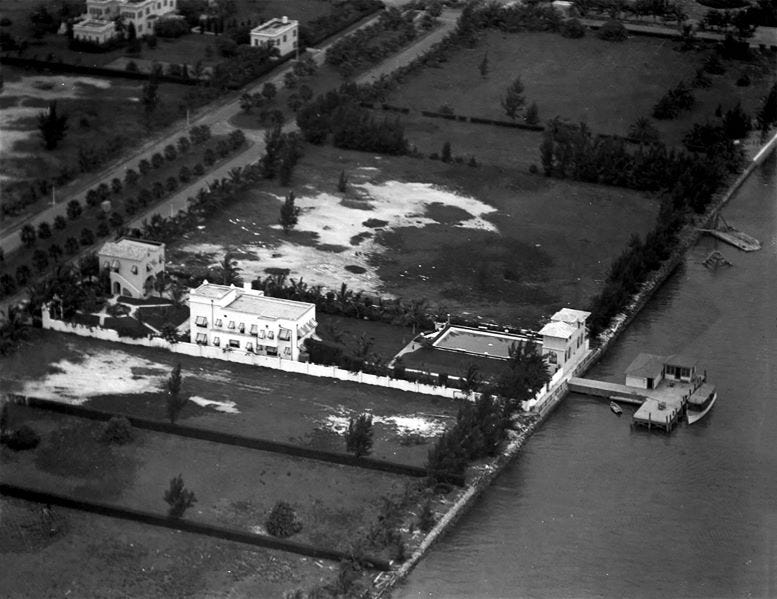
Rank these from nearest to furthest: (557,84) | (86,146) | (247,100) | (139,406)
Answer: (139,406) < (86,146) < (247,100) < (557,84)

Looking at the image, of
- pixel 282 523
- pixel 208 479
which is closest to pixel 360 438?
pixel 208 479

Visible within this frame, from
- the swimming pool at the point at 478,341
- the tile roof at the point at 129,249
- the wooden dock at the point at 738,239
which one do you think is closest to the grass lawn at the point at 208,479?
the swimming pool at the point at 478,341

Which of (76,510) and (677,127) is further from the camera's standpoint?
(677,127)

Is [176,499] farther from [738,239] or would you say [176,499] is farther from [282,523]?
[738,239]

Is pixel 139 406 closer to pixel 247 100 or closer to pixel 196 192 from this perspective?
pixel 196 192

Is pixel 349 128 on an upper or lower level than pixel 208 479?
upper

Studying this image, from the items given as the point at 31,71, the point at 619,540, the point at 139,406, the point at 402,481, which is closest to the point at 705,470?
the point at 619,540

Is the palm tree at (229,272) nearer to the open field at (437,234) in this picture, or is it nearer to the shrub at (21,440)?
the open field at (437,234)

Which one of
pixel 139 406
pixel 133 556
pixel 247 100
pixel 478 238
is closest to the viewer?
pixel 133 556
